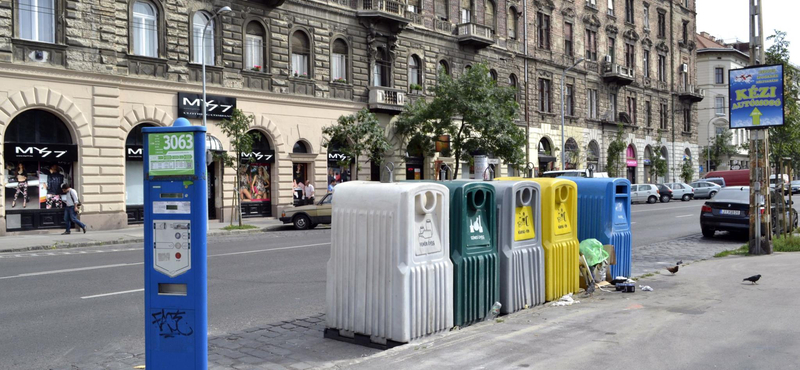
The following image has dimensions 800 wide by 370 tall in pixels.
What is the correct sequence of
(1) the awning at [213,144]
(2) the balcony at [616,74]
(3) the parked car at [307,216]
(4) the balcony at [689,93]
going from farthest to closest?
1. (4) the balcony at [689,93]
2. (2) the balcony at [616,74]
3. (1) the awning at [213,144]
4. (3) the parked car at [307,216]

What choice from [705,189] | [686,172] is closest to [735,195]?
[705,189]

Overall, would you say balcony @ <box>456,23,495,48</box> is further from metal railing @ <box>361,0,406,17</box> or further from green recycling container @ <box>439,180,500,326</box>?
green recycling container @ <box>439,180,500,326</box>

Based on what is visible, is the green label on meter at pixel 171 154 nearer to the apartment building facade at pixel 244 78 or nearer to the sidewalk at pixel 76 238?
the sidewalk at pixel 76 238

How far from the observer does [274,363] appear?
582 cm

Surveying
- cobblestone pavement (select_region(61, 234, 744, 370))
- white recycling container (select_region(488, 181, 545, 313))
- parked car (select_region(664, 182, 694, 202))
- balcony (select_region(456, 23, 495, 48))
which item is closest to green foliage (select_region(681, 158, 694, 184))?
parked car (select_region(664, 182, 694, 202))

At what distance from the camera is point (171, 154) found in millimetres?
4840

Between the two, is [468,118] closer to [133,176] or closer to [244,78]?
[244,78]

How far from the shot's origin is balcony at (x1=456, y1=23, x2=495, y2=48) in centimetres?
3581

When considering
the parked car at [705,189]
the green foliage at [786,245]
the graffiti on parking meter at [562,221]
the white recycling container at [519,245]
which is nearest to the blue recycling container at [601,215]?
the graffiti on parking meter at [562,221]

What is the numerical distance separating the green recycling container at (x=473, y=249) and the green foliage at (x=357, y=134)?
2053cm

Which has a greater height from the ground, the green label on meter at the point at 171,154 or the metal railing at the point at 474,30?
the metal railing at the point at 474,30

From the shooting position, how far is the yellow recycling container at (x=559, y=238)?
26.3ft

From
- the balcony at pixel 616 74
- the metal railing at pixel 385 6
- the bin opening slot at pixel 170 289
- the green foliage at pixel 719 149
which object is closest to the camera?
the bin opening slot at pixel 170 289

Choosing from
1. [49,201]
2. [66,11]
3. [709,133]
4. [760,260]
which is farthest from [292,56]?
[709,133]
